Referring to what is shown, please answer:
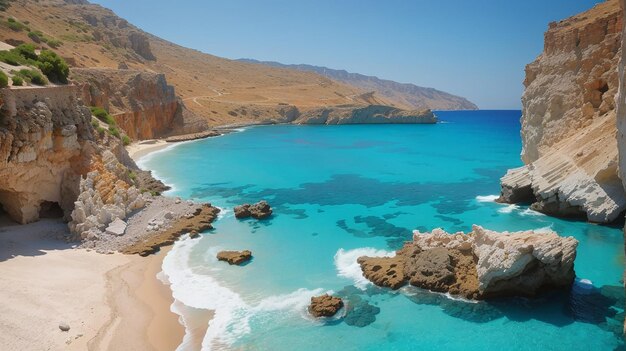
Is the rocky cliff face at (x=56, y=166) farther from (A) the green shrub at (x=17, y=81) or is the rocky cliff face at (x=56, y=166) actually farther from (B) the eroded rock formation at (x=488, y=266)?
(B) the eroded rock formation at (x=488, y=266)

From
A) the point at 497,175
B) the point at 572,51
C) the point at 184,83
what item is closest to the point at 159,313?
the point at 572,51

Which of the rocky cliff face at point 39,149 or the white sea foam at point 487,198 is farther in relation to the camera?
the white sea foam at point 487,198

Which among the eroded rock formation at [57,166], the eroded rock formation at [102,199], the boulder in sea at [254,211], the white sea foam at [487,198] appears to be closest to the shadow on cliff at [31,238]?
the eroded rock formation at [57,166]

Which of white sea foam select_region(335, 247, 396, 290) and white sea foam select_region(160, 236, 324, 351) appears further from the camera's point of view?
white sea foam select_region(335, 247, 396, 290)

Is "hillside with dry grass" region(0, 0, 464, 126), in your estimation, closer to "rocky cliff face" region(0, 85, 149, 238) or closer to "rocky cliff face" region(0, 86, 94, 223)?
"rocky cliff face" region(0, 86, 94, 223)

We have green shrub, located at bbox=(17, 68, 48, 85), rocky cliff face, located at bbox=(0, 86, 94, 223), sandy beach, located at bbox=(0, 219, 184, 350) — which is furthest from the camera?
green shrub, located at bbox=(17, 68, 48, 85)

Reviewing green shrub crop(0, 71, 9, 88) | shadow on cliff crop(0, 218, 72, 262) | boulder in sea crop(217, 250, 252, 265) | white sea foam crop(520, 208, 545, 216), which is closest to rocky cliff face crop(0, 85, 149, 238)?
green shrub crop(0, 71, 9, 88)

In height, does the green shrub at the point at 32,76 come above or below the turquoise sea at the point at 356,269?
above
